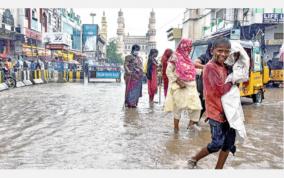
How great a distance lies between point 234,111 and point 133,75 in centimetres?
617

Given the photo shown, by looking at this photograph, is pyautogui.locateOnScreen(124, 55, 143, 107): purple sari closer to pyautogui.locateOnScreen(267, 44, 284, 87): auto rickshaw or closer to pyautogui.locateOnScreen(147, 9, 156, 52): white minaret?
pyautogui.locateOnScreen(267, 44, 284, 87): auto rickshaw

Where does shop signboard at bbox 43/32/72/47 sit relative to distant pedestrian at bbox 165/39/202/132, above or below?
above

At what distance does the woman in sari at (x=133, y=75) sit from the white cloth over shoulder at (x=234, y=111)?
604cm

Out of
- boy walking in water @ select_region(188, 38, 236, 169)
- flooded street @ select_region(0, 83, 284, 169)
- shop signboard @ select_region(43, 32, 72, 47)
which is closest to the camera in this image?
boy walking in water @ select_region(188, 38, 236, 169)

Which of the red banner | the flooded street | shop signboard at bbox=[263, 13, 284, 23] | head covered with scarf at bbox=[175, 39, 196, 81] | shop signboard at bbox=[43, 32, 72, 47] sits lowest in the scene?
the flooded street

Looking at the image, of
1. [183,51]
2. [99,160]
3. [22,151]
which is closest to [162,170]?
[99,160]

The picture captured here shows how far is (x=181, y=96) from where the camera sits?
21.8ft

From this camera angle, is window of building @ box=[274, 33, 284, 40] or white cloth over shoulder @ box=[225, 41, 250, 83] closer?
white cloth over shoulder @ box=[225, 41, 250, 83]

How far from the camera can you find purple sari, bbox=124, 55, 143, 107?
395 inches

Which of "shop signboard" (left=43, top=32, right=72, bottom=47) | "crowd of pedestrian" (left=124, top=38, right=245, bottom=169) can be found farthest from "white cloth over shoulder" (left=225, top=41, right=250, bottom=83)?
"shop signboard" (left=43, top=32, right=72, bottom=47)

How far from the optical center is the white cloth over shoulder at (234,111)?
3.98 meters

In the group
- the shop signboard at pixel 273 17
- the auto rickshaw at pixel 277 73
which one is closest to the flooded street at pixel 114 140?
the auto rickshaw at pixel 277 73

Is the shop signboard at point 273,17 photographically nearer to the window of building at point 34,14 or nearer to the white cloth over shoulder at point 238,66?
the window of building at point 34,14

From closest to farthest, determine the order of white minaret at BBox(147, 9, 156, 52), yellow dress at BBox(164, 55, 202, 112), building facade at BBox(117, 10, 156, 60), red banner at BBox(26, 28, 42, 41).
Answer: yellow dress at BBox(164, 55, 202, 112) → red banner at BBox(26, 28, 42, 41) → white minaret at BBox(147, 9, 156, 52) → building facade at BBox(117, 10, 156, 60)
